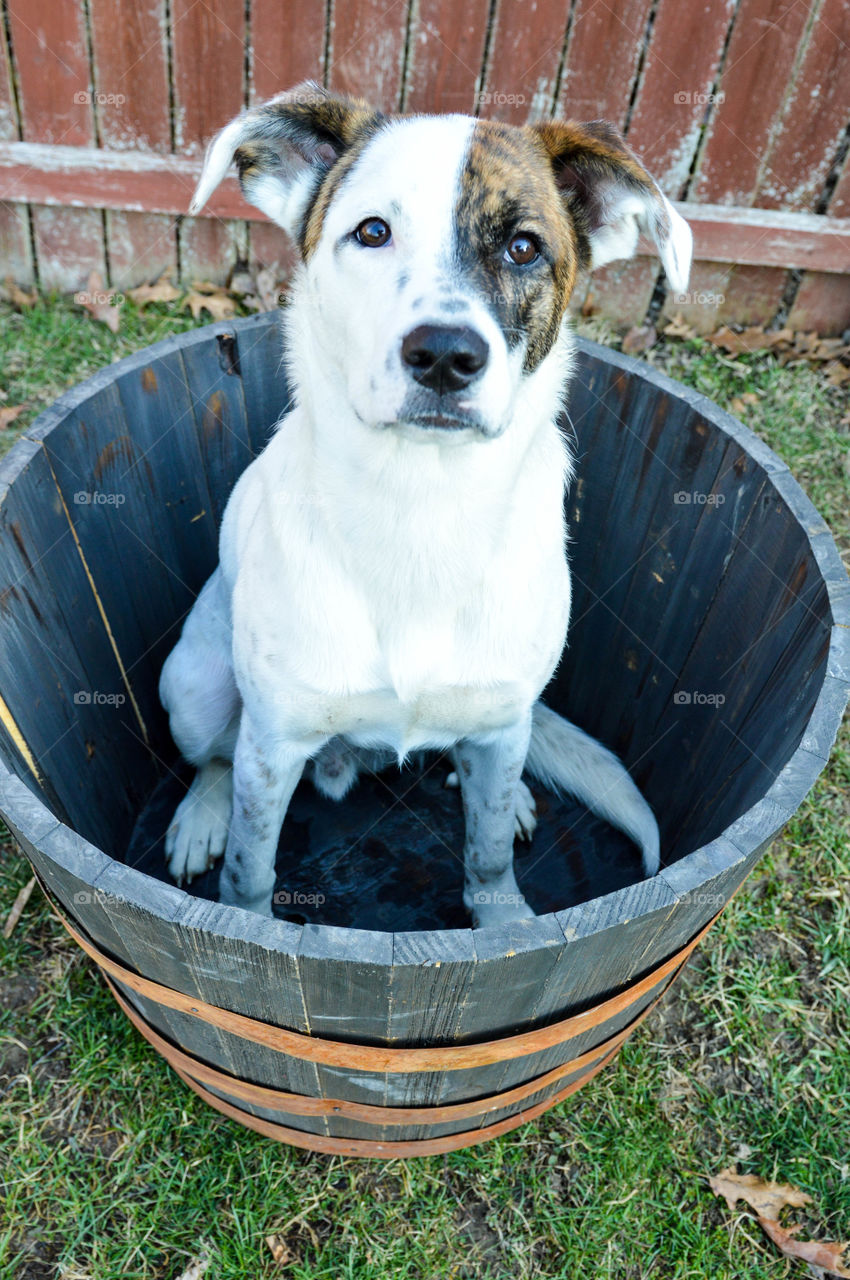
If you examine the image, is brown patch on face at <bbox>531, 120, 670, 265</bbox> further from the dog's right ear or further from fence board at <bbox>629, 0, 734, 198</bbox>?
fence board at <bbox>629, 0, 734, 198</bbox>

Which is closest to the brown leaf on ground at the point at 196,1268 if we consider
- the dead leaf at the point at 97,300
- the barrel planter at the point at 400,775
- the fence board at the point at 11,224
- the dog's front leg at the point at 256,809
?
the barrel planter at the point at 400,775

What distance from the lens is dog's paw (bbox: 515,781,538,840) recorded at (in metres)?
3.29

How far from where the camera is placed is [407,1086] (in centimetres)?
208

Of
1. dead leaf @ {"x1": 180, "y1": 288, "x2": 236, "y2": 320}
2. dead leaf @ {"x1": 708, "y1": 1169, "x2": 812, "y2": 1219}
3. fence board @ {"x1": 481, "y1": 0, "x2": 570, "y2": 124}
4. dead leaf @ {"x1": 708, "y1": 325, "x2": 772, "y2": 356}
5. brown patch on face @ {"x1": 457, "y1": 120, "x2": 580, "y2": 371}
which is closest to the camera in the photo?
brown patch on face @ {"x1": 457, "y1": 120, "x2": 580, "y2": 371}

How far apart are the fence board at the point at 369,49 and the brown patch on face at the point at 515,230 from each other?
252 cm

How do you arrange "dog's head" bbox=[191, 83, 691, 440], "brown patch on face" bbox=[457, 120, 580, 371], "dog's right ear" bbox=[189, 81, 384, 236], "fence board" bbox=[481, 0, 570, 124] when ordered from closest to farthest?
"dog's head" bbox=[191, 83, 691, 440], "brown patch on face" bbox=[457, 120, 580, 371], "dog's right ear" bbox=[189, 81, 384, 236], "fence board" bbox=[481, 0, 570, 124]

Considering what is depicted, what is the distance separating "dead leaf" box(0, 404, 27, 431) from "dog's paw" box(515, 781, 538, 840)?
2835 mm

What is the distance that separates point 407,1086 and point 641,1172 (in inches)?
37.8

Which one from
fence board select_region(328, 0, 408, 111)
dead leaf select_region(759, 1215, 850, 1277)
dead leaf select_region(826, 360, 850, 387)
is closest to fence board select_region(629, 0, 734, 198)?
fence board select_region(328, 0, 408, 111)

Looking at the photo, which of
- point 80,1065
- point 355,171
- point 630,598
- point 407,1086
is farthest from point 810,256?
point 80,1065

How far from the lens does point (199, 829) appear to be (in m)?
3.10

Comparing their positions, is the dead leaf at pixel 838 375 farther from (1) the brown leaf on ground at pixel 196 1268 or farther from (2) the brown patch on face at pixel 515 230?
(1) the brown leaf on ground at pixel 196 1268

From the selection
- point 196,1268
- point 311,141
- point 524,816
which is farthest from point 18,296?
point 196,1268

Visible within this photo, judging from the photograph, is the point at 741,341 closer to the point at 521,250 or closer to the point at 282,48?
the point at 282,48
